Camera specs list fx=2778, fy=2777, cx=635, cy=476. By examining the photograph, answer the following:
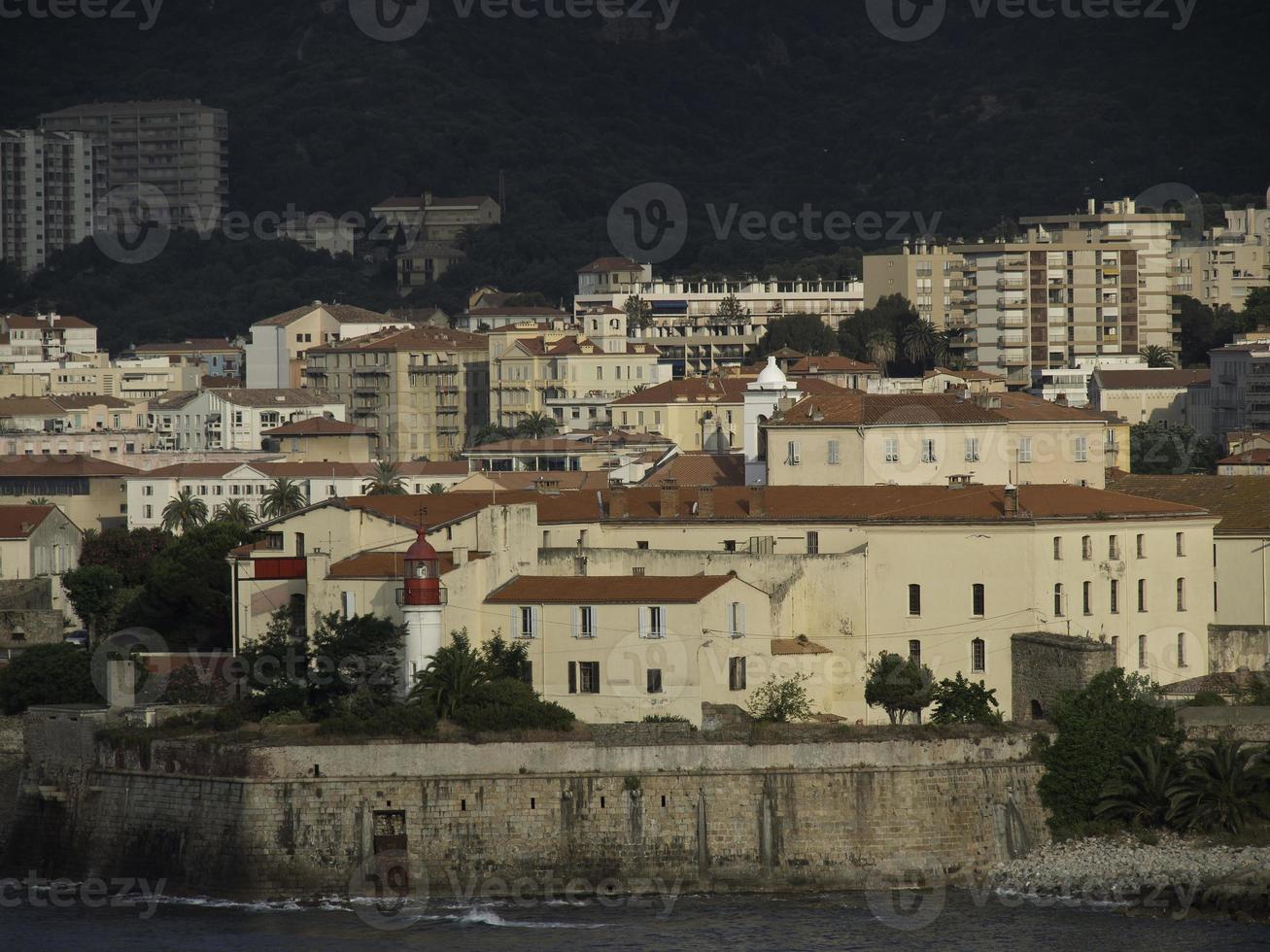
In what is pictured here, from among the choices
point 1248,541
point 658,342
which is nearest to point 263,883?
point 1248,541

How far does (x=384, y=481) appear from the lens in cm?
10331

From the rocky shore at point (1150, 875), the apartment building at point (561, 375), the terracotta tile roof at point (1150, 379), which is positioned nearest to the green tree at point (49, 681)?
the rocky shore at point (1150, 875)

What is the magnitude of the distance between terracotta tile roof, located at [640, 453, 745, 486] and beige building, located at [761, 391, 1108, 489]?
504 cm

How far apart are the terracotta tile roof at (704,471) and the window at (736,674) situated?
2034 centimetres

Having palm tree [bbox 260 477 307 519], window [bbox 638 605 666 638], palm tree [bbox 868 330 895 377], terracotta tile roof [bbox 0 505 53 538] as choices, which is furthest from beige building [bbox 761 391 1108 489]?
palm tree [bbox 868 330 895 377]

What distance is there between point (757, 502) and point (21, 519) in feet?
98.2

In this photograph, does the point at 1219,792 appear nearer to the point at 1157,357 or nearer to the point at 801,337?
the point at 1157,357

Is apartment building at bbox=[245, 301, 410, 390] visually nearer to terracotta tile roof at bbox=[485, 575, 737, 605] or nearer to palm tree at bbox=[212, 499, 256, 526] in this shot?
palm tree at bbox=[212, 499, 256, 526]

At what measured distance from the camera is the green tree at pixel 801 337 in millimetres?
152062

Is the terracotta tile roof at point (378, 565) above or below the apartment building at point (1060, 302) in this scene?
below

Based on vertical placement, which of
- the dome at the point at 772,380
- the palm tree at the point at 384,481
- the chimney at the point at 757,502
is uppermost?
the dome at the point at 772,380

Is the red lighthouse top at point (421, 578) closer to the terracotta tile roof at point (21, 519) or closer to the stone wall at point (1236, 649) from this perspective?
the stone wall at point (1236, 649)

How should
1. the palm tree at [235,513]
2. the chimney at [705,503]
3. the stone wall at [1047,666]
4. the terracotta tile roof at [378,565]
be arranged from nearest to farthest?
1. the stone wall at [1047,666]
2. the terracotta tile roof at [378,565]
3. the chimney at [705,503]
4. the palm tree at [235,513]

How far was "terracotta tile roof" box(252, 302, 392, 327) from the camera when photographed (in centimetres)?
16662
